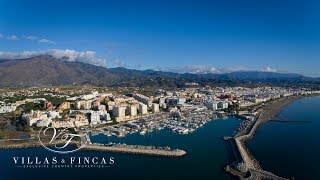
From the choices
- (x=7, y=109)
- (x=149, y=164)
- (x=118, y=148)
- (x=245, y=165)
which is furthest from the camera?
(x=7, y=109)

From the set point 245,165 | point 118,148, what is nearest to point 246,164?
point 245,165

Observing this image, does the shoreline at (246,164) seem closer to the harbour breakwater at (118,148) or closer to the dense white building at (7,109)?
the harbour breakwater at (118,148)

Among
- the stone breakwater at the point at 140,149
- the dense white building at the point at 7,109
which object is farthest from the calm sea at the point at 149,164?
the dense white building at the point at 7,109

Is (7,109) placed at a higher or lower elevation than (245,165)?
higher

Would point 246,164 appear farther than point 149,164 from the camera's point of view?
No

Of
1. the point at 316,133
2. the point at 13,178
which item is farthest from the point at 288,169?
the point at 13,178

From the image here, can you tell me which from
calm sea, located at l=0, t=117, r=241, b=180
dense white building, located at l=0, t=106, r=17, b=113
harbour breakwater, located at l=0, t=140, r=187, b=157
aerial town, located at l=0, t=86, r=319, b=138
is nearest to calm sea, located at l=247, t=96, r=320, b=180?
calm sea, located at l=0, t=117, r=241, b=180

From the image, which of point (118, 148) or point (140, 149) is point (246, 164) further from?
point (118, 148)

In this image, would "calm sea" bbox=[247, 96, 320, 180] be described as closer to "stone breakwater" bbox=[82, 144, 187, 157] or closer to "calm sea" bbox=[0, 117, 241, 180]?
"calm sea" bbox=[0, 117, 241, 180]

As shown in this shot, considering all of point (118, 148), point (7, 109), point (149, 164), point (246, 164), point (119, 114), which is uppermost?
point (119, 114)
